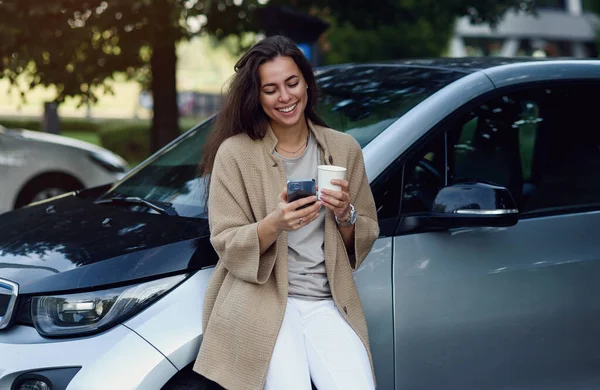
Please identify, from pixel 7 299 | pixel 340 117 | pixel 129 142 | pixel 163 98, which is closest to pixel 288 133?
pixel 340 117

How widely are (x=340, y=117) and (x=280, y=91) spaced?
2.55 ft

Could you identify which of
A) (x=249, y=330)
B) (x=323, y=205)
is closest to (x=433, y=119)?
(x=323, y=205)

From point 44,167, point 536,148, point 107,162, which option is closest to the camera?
point 536,148

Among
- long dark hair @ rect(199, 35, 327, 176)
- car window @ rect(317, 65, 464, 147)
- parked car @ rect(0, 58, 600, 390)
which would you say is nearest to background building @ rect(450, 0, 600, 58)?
car window @ rect(317, 65, 464, 147)

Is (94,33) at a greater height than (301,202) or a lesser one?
lesser

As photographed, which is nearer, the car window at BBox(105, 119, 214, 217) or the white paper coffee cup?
the white paper coffee cup

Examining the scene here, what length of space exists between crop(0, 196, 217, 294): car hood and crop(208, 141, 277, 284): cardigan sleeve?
19cm

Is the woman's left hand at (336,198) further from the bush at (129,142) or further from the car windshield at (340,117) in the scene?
the bush at (129,142)

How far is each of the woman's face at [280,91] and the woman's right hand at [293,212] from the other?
0.42 metres

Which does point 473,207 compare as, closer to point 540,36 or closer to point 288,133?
point 288,133

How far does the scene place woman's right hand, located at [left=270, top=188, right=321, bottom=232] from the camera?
8.11 feet

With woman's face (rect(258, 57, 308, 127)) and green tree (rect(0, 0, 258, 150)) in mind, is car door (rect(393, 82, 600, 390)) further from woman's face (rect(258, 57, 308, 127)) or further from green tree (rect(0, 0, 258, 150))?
green tree (rect(0, 0, 258, 150))

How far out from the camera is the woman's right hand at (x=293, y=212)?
247cm

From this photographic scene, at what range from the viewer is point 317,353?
2.71 metres
